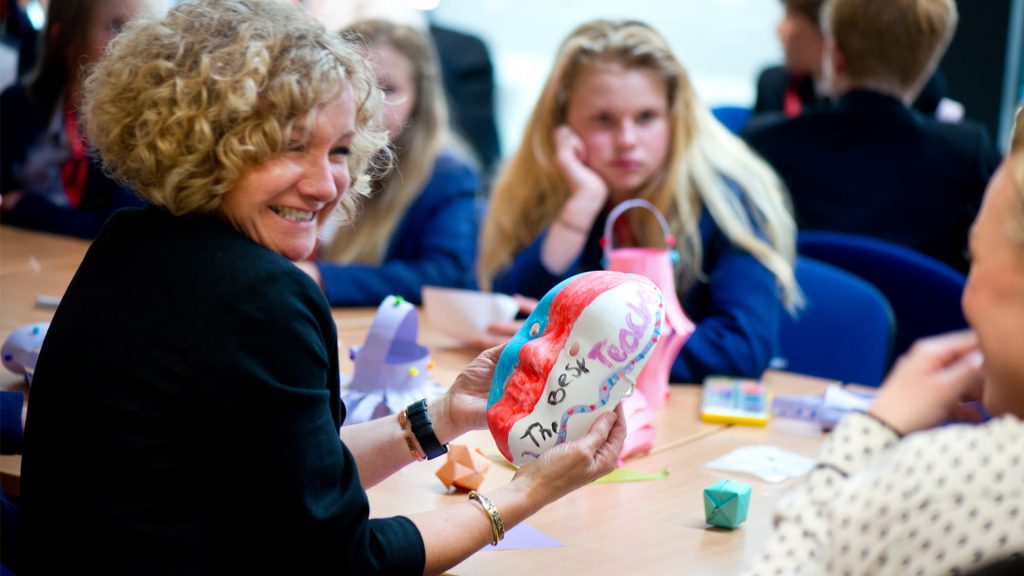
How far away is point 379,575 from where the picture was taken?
1.34 m

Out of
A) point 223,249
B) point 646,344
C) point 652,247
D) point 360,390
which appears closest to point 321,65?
point 223,249

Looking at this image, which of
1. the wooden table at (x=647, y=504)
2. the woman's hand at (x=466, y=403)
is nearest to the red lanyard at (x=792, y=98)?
the wooden table at (x=647, y=504)

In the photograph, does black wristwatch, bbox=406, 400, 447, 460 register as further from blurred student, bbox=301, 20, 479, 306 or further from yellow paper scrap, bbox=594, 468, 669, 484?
blurred student, bbox=301, 20, 479, 306

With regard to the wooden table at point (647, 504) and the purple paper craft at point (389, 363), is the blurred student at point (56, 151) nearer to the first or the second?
the wooden table at point (647, 504)

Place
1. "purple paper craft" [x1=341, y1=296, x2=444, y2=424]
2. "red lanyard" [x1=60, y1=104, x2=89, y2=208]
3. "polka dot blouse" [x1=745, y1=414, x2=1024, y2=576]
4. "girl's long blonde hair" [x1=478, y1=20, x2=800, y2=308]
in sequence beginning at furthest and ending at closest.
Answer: "red lanyard" [x1=60, y1=104, x2=89, y2=208], "girl's long blonde hair" [x1=478, y1=20, x2=800, y2=308], "purple paper craft" [x1=341, y1=296, x2=444, y2=424], "polka dot blouse" [x1=745, y1=414, x2=1024, y2=576]

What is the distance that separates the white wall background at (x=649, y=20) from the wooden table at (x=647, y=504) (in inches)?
166

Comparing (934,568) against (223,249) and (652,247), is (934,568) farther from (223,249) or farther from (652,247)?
(652,247)

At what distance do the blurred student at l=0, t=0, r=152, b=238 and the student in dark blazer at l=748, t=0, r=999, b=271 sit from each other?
2.21m

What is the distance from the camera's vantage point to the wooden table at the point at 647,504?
1.49 metres

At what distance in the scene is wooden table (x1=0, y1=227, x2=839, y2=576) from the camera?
149 cm

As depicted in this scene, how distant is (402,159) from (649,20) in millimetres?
3345

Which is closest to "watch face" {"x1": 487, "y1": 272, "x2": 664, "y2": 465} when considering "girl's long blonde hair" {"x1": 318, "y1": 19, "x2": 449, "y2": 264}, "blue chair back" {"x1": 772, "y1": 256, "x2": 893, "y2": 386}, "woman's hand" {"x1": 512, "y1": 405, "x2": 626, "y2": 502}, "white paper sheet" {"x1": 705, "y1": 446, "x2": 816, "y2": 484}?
"woman's hand" {"x1": 512, "y1": 405, "x2": 626, "y2": 502}

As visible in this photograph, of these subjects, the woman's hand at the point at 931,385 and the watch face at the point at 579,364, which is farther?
the watch face at the point at 579,364

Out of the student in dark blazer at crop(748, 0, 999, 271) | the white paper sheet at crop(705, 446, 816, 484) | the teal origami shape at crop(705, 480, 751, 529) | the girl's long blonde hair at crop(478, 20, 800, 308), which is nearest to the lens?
the teal origami shape at crop(705, 480, 751, 529)
